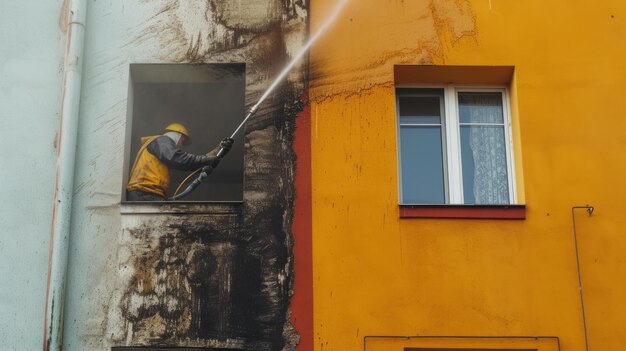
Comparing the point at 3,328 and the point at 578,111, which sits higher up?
the point at 578,111

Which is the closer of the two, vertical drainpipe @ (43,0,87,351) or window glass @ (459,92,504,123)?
vertical drainpipe @ (43,0,87,351)

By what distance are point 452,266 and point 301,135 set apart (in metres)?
2.07

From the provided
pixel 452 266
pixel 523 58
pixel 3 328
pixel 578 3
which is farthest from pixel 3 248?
pixel 578 3

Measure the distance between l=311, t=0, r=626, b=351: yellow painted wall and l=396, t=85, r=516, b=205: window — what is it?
0.43 metres

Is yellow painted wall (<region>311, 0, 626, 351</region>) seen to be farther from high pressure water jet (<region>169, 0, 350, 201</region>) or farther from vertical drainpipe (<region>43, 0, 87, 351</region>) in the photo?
vertical drainpipe (<region>43, 0, 87, 351</region>)

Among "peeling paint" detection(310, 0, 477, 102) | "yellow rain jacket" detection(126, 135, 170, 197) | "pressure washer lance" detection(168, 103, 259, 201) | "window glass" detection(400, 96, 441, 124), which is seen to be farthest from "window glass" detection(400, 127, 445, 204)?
"yellow rain jacket" detection(126, 135, 170, 197)

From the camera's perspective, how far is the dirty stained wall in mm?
7996

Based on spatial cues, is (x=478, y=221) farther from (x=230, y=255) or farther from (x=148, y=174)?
(x=148, y=174)

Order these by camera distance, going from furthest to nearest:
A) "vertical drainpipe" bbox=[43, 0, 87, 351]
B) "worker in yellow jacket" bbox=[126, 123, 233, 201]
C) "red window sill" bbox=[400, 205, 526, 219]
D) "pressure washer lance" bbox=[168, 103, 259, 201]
Result: "worker in yellow jacket" bbox=[126, 123, 233, 201]
"pressure washer lance" bbox=[168, 103, 259, 201]
"red window sill" bbox=[400, 205, 526, 219]
"vertical drainpipe" bbox=[43, 0, 87, 351]

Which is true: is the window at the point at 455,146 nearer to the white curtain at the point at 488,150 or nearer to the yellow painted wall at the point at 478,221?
the white curtain at the point at 488,150

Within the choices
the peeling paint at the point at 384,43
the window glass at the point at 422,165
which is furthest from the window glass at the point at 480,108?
the peeling paint at the point at 384,43

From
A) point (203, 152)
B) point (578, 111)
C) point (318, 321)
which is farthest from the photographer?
point (203, 152)

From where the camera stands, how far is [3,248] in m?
8.22

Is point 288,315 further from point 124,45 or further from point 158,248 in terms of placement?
point 124,45
